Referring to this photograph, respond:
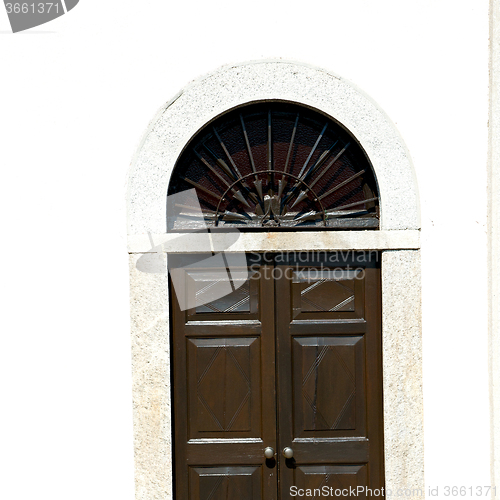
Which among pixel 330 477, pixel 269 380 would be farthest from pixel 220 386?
pixel 330 477

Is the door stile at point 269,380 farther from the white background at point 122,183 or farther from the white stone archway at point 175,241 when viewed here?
the white background at point 122,183

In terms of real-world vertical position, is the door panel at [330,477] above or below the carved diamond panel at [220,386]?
below

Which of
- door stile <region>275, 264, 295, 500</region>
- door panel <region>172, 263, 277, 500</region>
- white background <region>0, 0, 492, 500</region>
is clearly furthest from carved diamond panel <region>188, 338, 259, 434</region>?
white background <region>0, 0, 492, 500</region>

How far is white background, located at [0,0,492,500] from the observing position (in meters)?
3.24

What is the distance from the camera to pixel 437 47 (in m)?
3.25

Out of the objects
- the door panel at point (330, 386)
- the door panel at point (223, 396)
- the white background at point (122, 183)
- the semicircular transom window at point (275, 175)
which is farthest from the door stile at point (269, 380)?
the white background at point (122, 183)

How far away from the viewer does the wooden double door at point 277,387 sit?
3.33m

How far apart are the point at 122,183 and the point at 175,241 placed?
0.52 m

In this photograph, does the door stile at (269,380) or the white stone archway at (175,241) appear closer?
the white stone archway at (175,241)

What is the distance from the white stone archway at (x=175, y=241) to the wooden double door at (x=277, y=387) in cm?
13

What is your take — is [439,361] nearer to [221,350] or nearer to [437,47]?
[221,350]

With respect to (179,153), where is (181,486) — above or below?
below

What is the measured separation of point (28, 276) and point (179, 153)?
1.30 metres

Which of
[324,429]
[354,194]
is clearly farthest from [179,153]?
[324,429]
